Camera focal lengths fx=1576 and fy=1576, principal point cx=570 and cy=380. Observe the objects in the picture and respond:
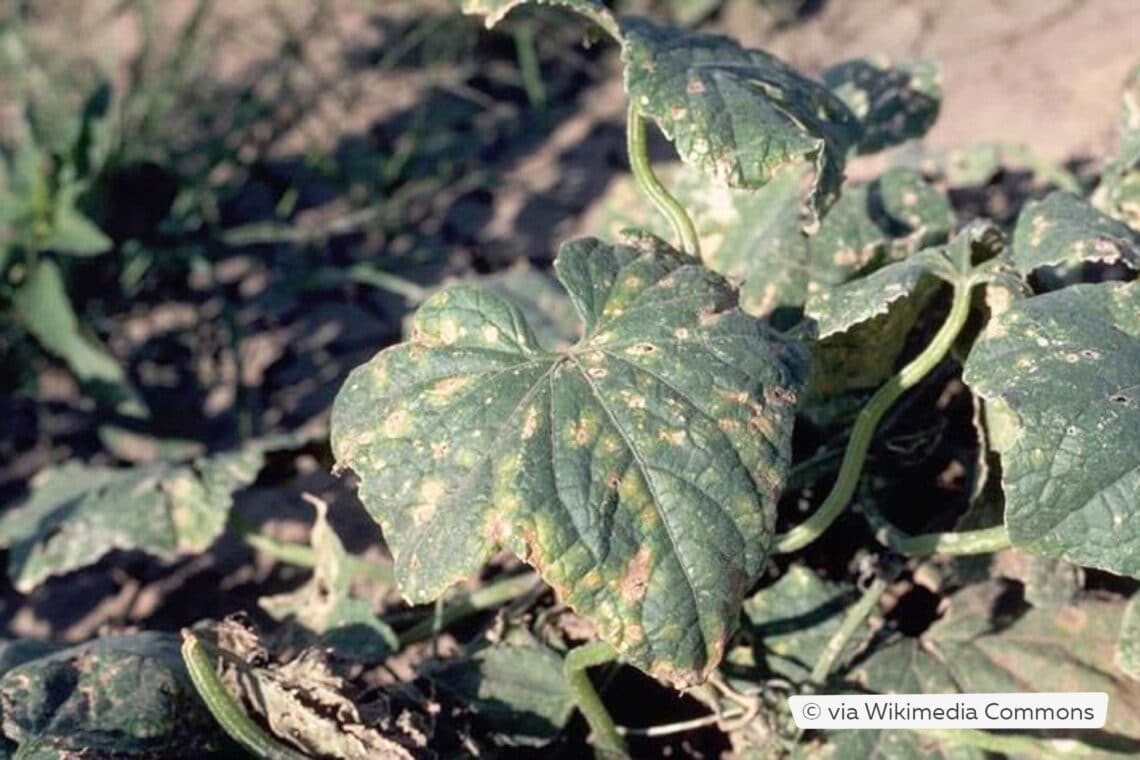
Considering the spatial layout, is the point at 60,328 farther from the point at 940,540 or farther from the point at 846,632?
the point at 940,540

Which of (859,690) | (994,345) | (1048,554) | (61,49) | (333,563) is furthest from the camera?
(61,49)

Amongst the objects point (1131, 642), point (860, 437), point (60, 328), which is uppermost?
point (860, 437)

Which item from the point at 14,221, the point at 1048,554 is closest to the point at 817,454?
the point at 1048,554

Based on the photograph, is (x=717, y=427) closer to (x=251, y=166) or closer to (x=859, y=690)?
(x=859, y=690)

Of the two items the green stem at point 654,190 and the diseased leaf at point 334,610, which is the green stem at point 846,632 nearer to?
the green stem at point 654,190

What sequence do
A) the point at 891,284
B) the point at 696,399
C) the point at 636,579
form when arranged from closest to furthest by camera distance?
1. the point at 636,579
2. the point at 696,399
3. the point at 891,284

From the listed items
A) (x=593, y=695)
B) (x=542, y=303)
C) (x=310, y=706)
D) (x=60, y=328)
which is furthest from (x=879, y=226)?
(x=60, y=328)
